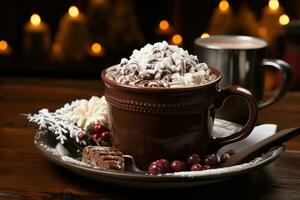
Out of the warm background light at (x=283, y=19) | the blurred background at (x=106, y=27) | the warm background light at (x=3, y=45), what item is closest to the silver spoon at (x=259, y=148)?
the blurred background at (x=106, y=27)

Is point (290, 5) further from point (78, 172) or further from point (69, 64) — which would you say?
point (78, 172)

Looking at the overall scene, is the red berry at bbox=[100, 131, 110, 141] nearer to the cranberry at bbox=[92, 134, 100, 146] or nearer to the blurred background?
the cranberry at bbox=[92, 134, 100, 146]

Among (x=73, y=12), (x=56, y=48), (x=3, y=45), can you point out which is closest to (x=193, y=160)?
(x=73, y=12)

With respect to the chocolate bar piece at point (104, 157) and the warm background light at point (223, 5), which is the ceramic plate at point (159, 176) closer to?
the chocolate bar piece at point (104, 157)

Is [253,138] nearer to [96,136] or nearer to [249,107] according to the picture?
[249,107]

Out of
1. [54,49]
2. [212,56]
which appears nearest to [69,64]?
[54,49]

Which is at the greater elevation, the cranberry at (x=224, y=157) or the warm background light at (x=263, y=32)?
the cranberry at (x=224, y=157)
